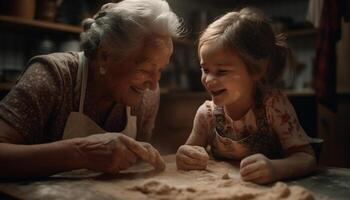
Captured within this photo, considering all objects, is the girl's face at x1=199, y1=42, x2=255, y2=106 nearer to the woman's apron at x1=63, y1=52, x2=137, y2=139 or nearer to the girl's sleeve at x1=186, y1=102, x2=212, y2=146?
the girl's sleeve at x1=186, y1=102, x2=212, y2=146

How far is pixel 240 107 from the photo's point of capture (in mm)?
1445

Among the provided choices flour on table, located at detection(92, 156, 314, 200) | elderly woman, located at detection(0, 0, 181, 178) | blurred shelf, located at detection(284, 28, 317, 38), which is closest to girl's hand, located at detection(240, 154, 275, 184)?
flour on table, located at detection(92, 156, 314, 200)

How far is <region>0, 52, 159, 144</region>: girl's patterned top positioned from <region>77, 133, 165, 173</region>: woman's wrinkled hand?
220 millimetres

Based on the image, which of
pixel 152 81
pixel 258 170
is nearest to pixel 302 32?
pixel 152 81

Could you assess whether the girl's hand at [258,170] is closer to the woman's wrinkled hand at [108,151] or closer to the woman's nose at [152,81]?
the woman's wrinkled hand at [108,151]

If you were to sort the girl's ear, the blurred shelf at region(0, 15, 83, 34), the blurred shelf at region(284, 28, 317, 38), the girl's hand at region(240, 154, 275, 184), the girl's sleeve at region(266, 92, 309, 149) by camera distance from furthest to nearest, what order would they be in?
the blurred shelf at region(284, 28, 317, 38) → the blurred shelf at region(0, 15, 83, 34) → the girl's ear → the girl's sleeve at region(266, 92, 309, 149) → the girl's hand at region(240, 154, 275, 184)

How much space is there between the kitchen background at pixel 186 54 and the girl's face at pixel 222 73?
0.61 m

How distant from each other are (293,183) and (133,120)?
67 cm

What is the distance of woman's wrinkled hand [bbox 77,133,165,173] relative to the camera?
1097 mm

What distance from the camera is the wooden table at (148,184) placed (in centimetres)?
93

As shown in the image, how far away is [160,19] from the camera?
1.30 meters

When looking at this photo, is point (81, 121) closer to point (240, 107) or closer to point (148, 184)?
point (148, 184)

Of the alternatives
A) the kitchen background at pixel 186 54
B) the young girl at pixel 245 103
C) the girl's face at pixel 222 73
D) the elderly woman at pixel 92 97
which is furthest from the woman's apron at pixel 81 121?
the kitchen background at pixel 186 54

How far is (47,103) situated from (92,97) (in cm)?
20
